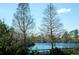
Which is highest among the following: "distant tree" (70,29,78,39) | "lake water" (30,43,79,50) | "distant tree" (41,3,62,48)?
"distant tree" (41,3,62,48)

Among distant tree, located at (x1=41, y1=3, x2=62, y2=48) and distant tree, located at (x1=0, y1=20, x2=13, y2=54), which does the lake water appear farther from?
distant tree, located at (x1=0, y1=20, x2=13, y2=54)

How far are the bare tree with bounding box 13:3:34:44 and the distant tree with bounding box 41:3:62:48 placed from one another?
140mm

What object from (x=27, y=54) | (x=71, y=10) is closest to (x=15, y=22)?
(x=27, y=54)

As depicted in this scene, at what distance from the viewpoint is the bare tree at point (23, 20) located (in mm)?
3732

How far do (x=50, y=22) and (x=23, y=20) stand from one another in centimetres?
28

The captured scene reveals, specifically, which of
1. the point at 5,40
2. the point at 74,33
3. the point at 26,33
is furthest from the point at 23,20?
the point at 74,33

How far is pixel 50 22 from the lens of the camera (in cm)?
375

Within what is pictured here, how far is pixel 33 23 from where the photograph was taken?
3.73m

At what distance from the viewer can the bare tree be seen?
3732mm

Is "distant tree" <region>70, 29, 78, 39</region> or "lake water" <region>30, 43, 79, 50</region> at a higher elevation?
"distant tree" <region>70, 29, 78, 39</region>

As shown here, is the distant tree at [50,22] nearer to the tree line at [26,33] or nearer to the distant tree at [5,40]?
the tree line at [26,33]

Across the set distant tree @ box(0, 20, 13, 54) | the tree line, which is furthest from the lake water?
distant tree @ box(0, 20, 13, 54)

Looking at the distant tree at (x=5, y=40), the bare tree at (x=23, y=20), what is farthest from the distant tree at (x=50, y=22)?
the distant tree at (x=5, y=40)
